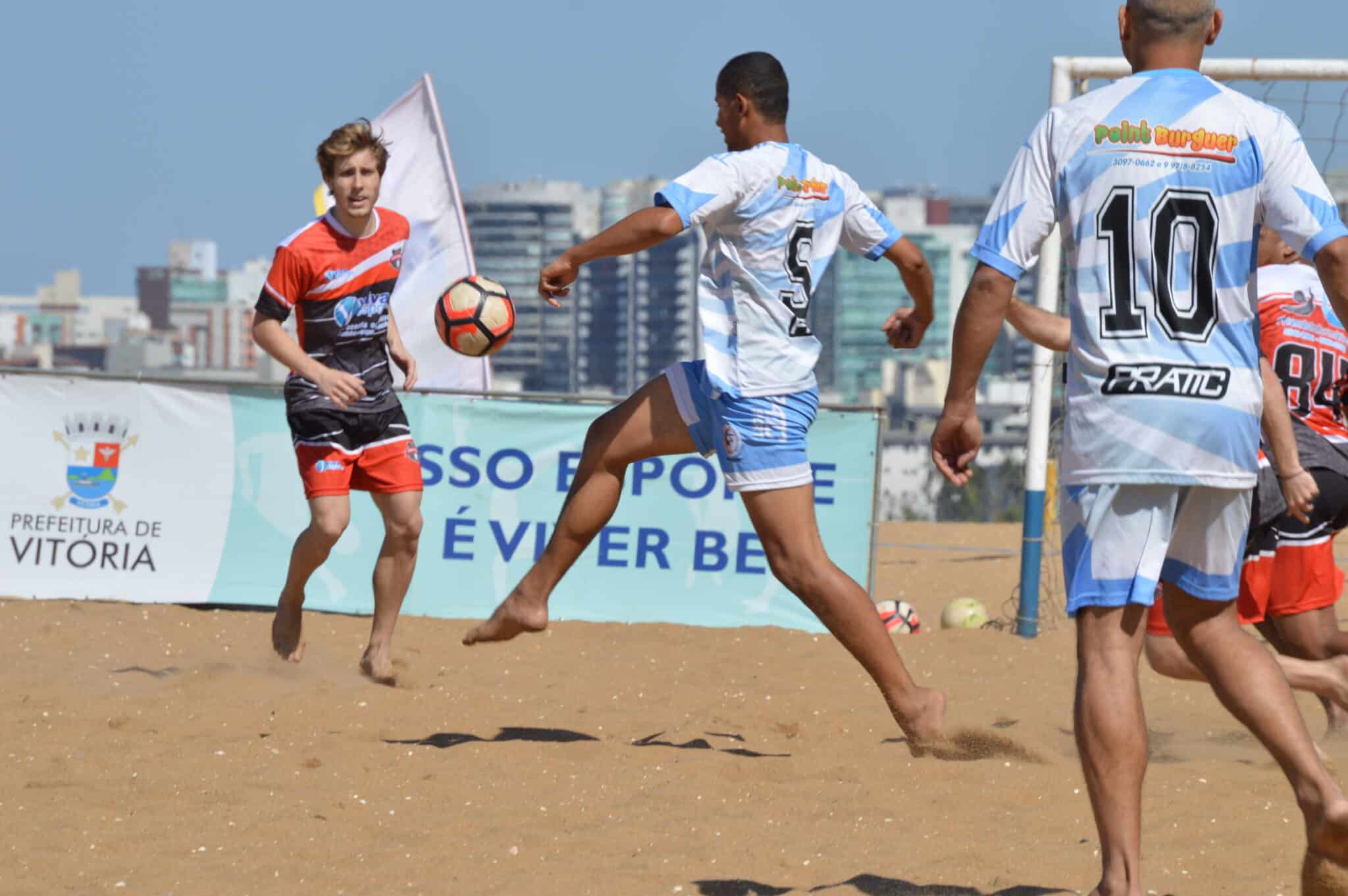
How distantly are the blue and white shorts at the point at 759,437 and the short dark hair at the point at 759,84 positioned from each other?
0.83 metres

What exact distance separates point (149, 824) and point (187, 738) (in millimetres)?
1183

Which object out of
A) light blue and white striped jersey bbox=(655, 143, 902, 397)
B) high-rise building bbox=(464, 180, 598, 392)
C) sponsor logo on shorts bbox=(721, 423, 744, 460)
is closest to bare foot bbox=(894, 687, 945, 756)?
sponsor logo on shorts bbox=(721, 423, 744, 460)

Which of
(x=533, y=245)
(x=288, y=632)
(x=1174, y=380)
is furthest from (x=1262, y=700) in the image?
(x=533, y=245)

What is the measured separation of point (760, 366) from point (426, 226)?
729 cm

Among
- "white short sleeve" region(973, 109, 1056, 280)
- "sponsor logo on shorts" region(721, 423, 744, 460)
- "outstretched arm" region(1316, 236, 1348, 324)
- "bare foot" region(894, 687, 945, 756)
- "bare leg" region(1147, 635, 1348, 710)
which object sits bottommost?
"bare foot" region(894, 687, 945, 756)

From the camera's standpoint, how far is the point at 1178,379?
127 inches

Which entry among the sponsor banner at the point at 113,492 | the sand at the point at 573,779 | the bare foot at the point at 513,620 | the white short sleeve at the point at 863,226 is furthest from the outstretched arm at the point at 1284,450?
the sponsor banner at the point at 113,492

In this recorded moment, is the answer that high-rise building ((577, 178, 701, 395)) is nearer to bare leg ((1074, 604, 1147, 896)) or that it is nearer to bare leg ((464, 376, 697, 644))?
bare leg ((464, 376, 697, 644))

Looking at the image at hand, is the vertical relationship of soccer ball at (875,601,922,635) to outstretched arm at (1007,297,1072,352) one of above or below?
below

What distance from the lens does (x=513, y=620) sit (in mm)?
5203

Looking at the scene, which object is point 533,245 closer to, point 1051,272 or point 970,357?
point 1051,272

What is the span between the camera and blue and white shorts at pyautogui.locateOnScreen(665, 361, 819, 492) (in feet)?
16.4

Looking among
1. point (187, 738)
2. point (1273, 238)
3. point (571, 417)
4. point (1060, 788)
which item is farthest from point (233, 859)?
point (571, 417)

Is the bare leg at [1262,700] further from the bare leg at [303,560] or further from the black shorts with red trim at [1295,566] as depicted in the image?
the bare leg at [303,560]
